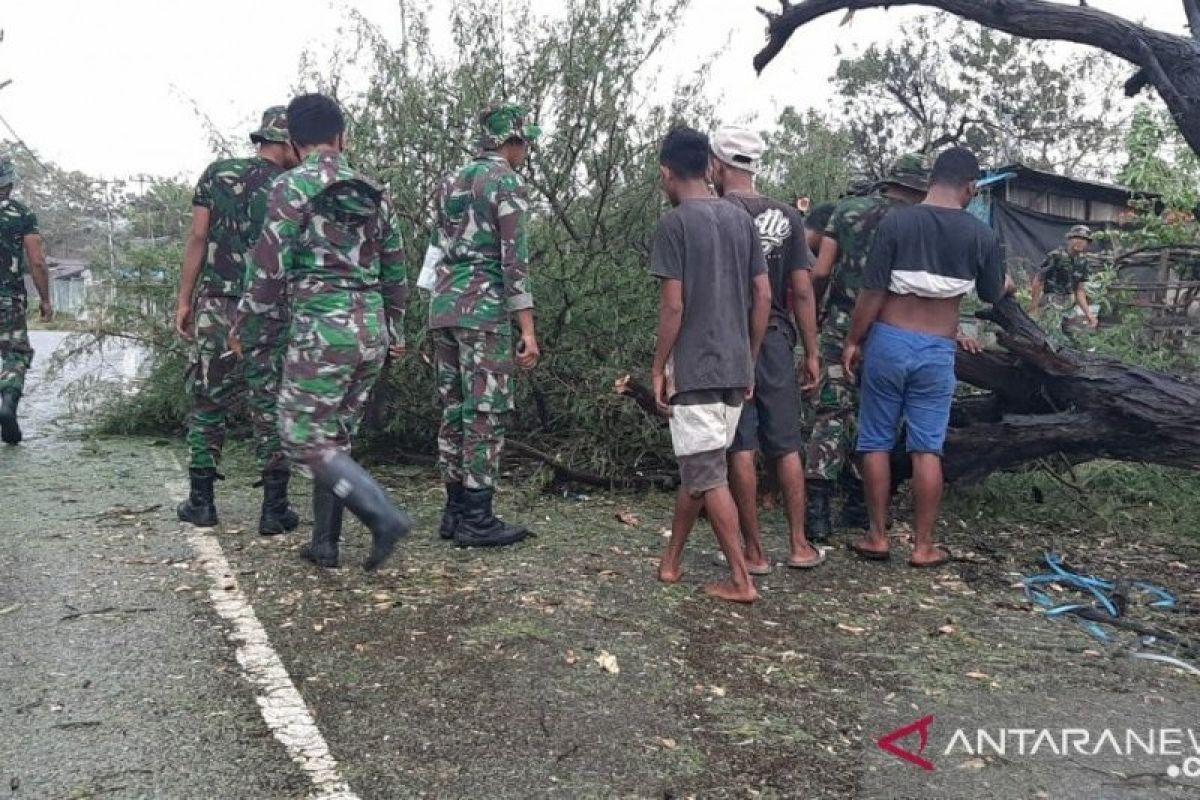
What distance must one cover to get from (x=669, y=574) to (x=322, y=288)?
194 centimetres

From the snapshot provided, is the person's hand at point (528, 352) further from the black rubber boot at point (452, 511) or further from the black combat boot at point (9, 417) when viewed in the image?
the black combat boot at point (9, 417)

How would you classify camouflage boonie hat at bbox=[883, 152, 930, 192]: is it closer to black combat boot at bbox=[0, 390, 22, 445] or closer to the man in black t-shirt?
the man in black t-shirt

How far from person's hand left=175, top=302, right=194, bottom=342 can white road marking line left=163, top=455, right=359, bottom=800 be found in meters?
1.15

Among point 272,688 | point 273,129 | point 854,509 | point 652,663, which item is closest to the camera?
point 272,688

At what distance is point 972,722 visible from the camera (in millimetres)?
3201

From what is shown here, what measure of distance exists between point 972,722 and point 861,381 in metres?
2.29

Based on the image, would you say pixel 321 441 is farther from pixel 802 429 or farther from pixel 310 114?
pixel 802 429

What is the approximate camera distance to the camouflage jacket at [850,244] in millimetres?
5363

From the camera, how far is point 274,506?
5109 millimetres

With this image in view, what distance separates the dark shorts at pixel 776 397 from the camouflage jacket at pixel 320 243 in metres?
1.80

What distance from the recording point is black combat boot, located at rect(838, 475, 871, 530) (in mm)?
5742

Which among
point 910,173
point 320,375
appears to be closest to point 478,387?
point 320,375

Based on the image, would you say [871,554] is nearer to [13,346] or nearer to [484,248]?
[484,248]

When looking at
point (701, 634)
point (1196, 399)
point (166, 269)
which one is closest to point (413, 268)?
point (166, 269)
